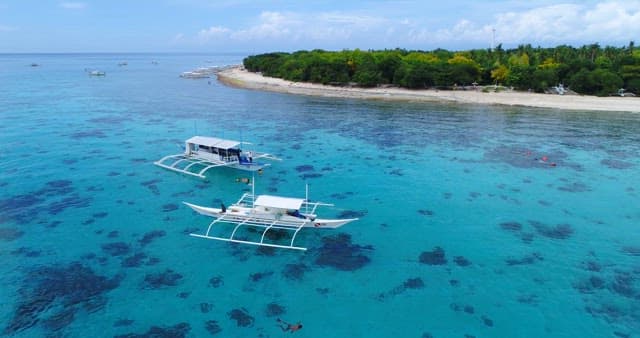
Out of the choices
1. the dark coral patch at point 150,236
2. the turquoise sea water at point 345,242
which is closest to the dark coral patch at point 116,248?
the turquoise sea water at point 345,242

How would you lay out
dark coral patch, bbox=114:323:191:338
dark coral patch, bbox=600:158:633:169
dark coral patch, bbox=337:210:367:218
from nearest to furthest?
dark coral patch, bbox=114:323:191:338 → dark coral patch, bbox=337:210:367:218 → dark coral patch, bbox=600:158:633:169

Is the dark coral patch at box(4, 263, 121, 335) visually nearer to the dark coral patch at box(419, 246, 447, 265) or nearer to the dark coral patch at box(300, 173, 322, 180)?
the dark coral patch at box(419, 246, 447, 265)

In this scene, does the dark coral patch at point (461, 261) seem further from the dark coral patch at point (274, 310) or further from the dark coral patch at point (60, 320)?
the dark coral patch at point (60, 320)

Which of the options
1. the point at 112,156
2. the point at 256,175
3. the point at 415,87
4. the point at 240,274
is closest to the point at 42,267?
the point at 240,274

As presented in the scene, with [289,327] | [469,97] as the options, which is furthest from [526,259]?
[469,97]

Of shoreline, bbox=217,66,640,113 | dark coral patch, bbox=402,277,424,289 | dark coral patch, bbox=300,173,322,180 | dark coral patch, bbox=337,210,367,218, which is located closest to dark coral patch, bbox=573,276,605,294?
dark coral patch, bbox=402,277,424,289

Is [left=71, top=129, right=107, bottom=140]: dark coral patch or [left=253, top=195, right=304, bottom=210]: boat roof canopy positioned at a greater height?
[left=71, top=129, right=107, bottom=140]: dark coral patch
